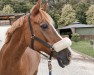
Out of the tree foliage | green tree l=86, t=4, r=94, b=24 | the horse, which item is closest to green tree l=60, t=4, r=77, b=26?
the tree foliage

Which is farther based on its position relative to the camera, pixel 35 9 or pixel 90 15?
pixel 90 15

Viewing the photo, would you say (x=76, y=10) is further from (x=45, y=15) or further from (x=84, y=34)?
(x=45, y=15)

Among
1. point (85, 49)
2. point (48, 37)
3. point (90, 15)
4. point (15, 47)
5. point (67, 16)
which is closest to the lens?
point (48, 37)

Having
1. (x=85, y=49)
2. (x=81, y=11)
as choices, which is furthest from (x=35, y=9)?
(x=81, y=11)

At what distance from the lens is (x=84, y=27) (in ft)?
126

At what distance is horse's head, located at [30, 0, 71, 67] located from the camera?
3438 mm

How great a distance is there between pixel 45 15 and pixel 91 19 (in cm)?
4321

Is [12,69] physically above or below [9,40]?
below

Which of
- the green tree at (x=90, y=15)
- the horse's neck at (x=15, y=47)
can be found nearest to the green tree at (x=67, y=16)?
the green tree at (x=90, y=15)

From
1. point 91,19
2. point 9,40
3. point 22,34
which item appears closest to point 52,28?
point 22,34

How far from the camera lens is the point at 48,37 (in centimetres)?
347

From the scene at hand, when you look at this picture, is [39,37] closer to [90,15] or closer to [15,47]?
[15,47]

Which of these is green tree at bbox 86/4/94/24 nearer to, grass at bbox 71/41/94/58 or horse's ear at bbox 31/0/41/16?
grass at bbox 71/41/94/58

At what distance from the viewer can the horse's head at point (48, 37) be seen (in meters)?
3.44
